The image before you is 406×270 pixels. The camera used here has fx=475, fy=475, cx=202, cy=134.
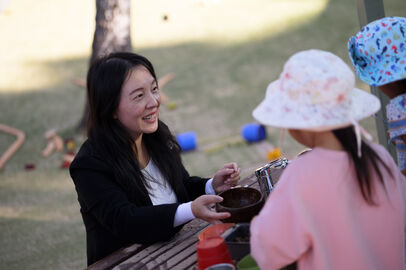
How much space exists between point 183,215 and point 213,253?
505mm

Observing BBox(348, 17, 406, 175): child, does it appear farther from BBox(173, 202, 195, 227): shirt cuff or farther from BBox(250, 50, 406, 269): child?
BBox(173, 202, 195, 227): shirt cuff

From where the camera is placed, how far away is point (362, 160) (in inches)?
57.1

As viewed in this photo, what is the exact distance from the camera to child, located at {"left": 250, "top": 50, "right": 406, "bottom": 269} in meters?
1.39

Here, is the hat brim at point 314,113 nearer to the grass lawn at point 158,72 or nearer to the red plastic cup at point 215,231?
the red plastic cup at point 215,231

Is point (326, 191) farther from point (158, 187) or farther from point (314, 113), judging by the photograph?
point (158, 187)

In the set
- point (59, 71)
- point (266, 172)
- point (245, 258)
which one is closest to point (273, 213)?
point (245, 258)

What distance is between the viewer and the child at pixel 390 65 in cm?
208

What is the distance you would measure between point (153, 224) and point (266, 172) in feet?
1.78

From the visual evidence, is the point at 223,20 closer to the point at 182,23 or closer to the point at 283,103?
the point at 182,23

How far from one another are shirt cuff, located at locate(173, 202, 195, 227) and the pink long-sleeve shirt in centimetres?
63

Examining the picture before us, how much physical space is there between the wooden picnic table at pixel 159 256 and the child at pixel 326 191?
53 centimetres

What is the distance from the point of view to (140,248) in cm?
208

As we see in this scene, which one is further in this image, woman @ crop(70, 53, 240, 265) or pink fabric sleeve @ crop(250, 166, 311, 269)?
woman @ crop(70, 53, 240, 265)

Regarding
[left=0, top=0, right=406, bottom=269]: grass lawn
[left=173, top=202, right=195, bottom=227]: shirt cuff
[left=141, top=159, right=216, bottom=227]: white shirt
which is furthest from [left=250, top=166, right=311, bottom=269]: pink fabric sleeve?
[left=0, top=0, right=406, bottom=269]: grass lawn
